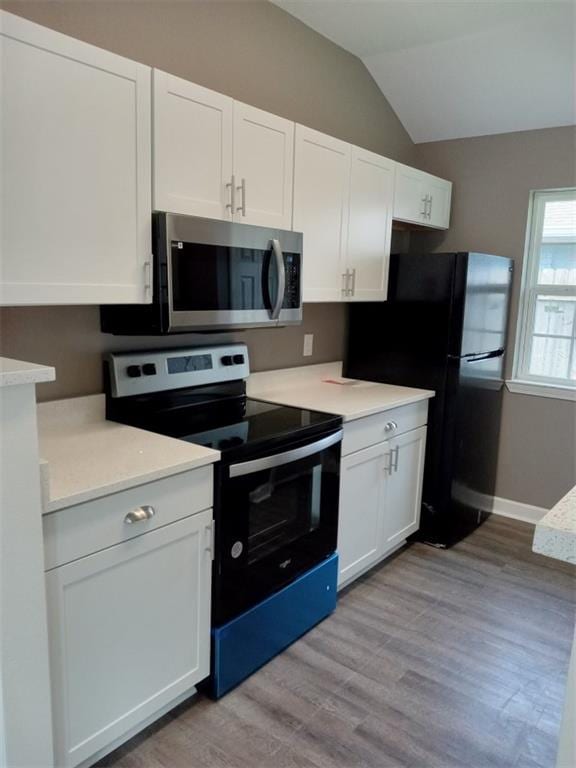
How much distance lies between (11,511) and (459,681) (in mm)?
1704

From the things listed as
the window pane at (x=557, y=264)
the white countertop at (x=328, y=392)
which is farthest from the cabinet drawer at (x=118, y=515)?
the window pane at (x=557, y=264)

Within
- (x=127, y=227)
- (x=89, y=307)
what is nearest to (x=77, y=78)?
(x=127, y=227)

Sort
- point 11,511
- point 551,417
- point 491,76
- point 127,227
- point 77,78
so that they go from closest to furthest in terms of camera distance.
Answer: point 11,511 < point 77,78 < point 127,227 < point 491,76 < point 551,417

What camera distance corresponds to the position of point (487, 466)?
3.47m

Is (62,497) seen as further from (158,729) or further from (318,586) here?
(318,586)

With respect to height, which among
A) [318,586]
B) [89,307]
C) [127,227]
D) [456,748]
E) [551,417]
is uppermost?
[127,227]

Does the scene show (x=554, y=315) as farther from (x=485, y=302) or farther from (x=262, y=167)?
(x=262, y=167)

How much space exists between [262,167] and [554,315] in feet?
6.93

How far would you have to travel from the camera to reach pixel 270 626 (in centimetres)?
209

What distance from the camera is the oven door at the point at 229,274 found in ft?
6.25

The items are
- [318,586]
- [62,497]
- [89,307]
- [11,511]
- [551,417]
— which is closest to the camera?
[11,511]

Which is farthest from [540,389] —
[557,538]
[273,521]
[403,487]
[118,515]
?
[118,515]

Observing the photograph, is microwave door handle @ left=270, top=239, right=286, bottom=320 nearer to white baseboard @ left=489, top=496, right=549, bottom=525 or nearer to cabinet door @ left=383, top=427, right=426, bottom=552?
cabinet door @ left=383, top=427, right=426, bottom=552

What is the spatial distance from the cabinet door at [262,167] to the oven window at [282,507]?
0.99 m
